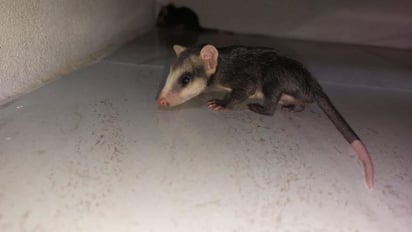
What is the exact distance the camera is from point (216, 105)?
175 cm

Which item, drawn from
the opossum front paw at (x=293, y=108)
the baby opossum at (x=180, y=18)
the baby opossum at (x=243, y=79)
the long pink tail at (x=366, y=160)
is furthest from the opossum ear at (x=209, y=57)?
the baby opossum at (x=180, y=18)

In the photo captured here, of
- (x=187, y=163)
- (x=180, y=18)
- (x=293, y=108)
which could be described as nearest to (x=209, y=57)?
(x=293, y=108)

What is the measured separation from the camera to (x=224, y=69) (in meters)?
1.78

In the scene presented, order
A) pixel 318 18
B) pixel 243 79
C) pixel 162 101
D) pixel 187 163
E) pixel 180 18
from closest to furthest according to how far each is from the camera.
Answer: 1. pixel 187 163
2. pixel 162 101
3. pixel 243 79
4. pixel 318 18
5. pixel 180 18

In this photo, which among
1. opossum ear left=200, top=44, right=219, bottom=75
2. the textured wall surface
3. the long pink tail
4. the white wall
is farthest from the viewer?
the white wall

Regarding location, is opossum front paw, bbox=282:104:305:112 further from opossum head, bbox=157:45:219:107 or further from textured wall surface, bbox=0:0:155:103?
textured wall surface, bbox=0:0:155:103

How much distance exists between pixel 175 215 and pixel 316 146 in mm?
646

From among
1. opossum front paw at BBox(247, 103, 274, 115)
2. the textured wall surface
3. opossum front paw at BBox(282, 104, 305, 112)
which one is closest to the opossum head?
opossum front paw at BBox(247, 103, 274, 115)

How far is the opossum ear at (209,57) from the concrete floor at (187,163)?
0.55ft

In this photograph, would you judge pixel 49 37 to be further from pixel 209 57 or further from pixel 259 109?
pixel 259 109

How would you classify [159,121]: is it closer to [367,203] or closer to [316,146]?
[316,146]

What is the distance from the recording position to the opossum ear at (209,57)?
168 cm

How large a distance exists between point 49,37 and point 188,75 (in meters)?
0.67

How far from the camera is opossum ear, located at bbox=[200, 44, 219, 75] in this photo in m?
1.68
